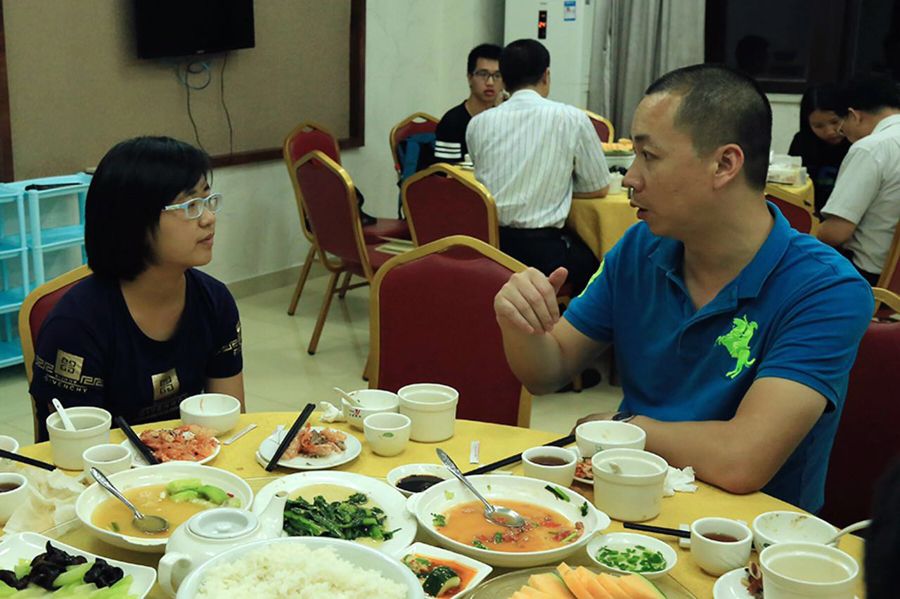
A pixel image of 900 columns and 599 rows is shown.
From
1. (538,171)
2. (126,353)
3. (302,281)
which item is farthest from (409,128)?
(126,353)

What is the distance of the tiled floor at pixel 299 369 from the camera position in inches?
162

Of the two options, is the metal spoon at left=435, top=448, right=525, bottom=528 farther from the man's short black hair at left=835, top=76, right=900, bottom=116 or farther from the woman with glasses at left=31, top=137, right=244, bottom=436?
the man's short black hair at left=835, top=76, right=900, bottom=116

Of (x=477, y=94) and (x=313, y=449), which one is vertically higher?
(x=477, y=94)

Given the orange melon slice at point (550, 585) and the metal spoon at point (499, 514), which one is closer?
the orange melon slice at point (550, 585)

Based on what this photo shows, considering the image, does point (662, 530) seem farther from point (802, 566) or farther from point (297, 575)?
point (297, 575)

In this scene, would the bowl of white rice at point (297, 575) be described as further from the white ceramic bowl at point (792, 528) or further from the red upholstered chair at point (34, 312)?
the red upholstered chair at point (34, 312)

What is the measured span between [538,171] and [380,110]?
8.16 ft

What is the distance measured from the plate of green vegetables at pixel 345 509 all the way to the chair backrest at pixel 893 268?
2.96 metres

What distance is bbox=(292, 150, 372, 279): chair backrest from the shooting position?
4.43 m

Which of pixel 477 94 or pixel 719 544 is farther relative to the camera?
pixel 477 94

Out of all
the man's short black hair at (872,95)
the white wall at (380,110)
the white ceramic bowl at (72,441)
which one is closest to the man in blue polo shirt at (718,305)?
the white ceramic bowl at (72,441)

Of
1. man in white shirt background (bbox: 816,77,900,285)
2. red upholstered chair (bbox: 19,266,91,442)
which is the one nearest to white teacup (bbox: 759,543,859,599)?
red upholstered chair (bbox: 19,266,91,442)

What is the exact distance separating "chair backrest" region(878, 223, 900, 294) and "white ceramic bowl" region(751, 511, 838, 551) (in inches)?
107

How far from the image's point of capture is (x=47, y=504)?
1.49m
